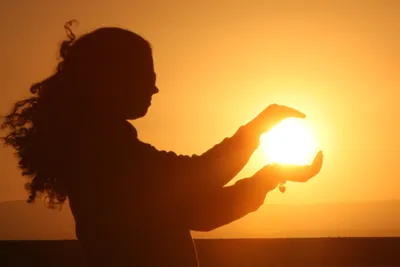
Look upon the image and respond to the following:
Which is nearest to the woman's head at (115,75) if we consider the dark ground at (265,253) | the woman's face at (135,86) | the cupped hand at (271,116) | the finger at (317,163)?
the woman's face at (135,86)

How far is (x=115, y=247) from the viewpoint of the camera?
1.74m

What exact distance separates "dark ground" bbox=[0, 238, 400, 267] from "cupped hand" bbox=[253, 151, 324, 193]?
1722cm

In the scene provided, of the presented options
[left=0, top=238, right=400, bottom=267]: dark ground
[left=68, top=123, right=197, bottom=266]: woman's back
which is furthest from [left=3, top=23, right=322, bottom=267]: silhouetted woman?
[left=0, top=238, right=400, bottom=267]: dark ground

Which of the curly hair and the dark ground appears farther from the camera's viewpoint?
the dark ground

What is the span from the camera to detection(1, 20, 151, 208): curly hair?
6.17 feet

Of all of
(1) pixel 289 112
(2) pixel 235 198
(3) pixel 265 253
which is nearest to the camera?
(1) pixel 289 112

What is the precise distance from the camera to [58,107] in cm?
193

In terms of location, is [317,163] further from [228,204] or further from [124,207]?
[124,207]

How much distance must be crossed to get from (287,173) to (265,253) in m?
20.8

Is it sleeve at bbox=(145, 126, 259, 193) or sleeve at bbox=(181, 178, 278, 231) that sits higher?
sleeve at bbox=(145, 126, 259, 193)

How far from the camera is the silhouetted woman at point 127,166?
1.71m

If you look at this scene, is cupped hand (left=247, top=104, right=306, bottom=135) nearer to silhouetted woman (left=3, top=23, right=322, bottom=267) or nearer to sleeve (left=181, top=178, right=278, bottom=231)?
silhouetted woman (left=3, top=23, right=322, bottom=267)

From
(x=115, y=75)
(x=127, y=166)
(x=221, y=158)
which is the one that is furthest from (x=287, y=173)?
(x=115, y=75)

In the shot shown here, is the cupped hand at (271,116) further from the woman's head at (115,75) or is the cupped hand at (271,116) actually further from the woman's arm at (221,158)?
the woman's head at (115,75)
